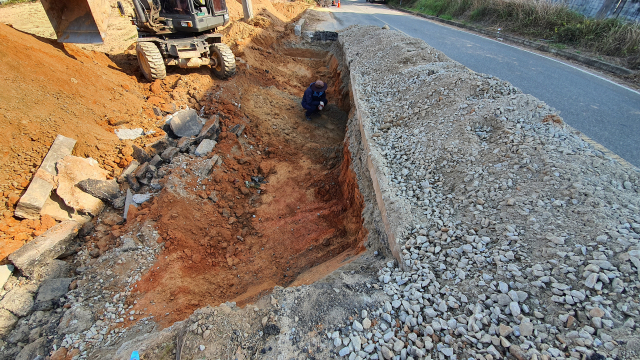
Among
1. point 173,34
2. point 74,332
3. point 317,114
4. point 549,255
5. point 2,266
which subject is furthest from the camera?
point 317,114

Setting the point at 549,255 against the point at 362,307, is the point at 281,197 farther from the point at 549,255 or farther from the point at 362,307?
the point at 549,255

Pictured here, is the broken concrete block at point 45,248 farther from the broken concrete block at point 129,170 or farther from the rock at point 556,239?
the rock at point 556,239

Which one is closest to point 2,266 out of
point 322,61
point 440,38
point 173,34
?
point 173,34

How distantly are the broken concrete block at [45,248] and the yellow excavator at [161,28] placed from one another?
4.62 meters

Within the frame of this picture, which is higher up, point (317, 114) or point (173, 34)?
point (173, 34)

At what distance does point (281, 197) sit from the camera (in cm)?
596

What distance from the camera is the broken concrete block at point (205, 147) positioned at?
5746 millimetres

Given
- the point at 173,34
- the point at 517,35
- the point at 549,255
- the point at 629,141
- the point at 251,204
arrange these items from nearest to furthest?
1. the point at 549,255
2. the point at 629,141
3. the point at 251,204
4. the point at 173,34
5. the point at 517,35

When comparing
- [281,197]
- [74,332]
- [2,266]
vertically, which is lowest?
[281,197]

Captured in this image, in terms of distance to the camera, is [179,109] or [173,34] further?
[173,34]

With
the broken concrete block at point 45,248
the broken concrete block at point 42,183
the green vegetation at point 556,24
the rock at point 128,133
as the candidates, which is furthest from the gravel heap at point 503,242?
the green vegetation at point 556,24

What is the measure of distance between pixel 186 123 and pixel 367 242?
192 inches

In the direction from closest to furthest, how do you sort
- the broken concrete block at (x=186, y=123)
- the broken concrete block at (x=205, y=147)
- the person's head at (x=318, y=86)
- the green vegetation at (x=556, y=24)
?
the broken concrete block at (x=205, y=147) → the broken concrete block at (x=186, y=123) → the person's head at (x=318, y=86) → the green vegetation at (x=556, y=24)

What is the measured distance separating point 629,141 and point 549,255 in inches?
182
